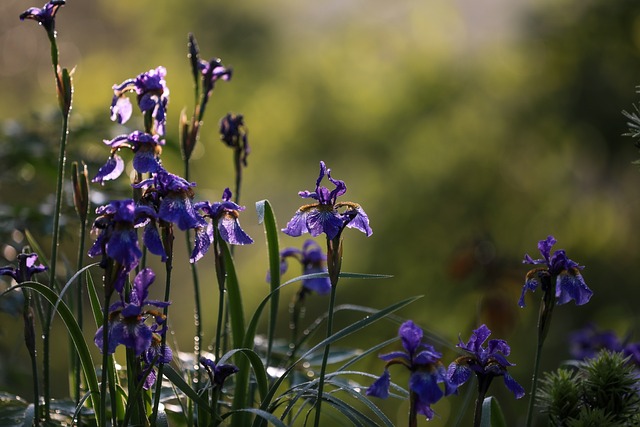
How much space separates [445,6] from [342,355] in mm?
4106

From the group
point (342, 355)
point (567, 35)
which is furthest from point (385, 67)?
point (342, 355)

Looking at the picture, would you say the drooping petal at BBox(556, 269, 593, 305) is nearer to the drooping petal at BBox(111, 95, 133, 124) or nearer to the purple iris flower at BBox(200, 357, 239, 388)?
the purple iris flower at BBox(200, 357, 239, 388)

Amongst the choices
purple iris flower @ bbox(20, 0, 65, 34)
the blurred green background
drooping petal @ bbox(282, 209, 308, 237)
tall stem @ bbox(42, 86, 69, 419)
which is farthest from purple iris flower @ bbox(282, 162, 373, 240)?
the blurred green background

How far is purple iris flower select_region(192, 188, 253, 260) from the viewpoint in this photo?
1.08 meters

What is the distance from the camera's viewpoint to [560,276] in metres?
1.11

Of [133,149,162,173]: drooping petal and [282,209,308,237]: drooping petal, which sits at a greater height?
[133,149,162,173]: drooping petal

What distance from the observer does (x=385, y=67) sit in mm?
5051

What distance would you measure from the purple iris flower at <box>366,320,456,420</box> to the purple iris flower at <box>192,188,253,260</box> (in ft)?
0.90

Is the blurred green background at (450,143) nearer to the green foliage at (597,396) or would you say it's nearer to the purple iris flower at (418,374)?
the green foliage at (597,396)

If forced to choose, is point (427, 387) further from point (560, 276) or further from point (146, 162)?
point (146, 162)

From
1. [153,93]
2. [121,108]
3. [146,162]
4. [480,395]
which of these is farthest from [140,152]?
[480,395]

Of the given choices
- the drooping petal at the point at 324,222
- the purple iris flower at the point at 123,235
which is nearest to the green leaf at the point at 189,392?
the purple iris flower at the point at 123,235

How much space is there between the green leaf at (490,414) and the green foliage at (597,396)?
0.07 m

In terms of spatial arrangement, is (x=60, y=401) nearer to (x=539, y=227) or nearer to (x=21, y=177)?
(x=21, y=177)
